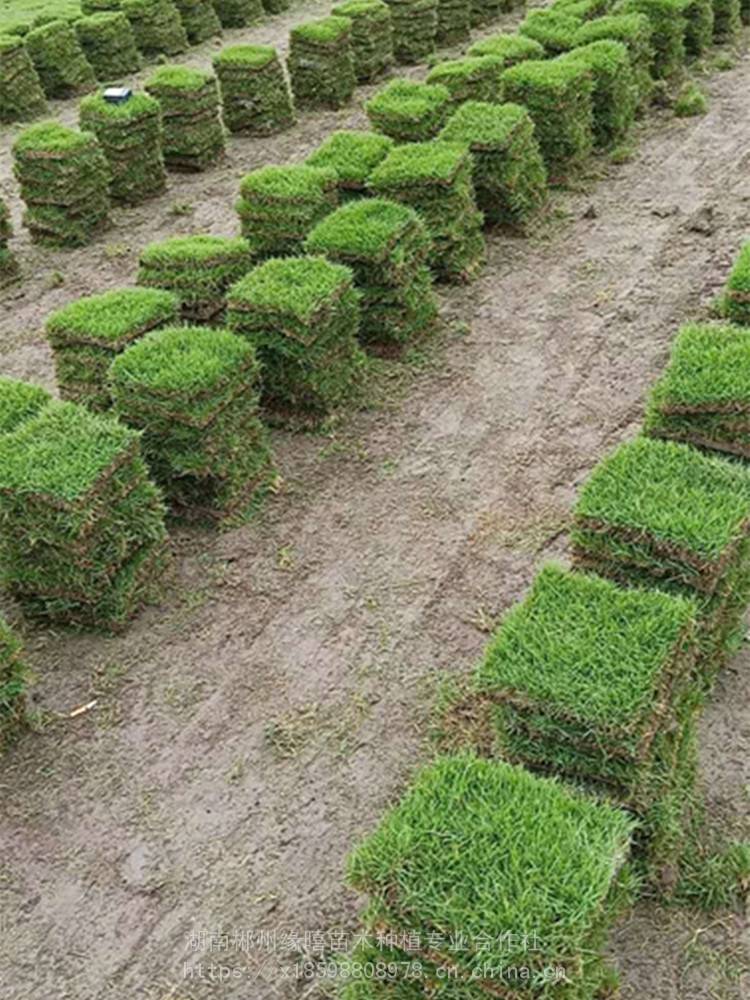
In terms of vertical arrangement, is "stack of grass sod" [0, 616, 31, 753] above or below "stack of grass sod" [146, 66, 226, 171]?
below

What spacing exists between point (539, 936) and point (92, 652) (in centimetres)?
365

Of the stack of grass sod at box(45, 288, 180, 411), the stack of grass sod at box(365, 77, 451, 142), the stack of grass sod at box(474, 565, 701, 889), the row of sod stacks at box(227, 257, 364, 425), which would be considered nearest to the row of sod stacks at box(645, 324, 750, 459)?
the stack of grass sod at box(474, 565, 701, 889)

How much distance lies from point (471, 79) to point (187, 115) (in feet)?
11.1

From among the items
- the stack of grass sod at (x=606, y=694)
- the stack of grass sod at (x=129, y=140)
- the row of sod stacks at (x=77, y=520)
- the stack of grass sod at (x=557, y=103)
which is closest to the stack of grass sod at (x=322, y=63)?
the stack of grass sod at (x=129, y=140)

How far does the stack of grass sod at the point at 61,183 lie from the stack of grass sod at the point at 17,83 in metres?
4.40

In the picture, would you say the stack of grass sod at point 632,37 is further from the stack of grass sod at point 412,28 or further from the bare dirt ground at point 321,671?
the bare dirt ground at point 321,671

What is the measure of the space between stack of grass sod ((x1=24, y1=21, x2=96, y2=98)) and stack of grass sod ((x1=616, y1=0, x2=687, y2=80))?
793 cm

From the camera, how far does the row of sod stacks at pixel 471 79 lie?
39.9ft

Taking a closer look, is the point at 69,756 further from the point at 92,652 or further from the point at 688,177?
the point at 688,177

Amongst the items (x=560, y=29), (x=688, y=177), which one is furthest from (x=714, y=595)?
(x=560, y=29)

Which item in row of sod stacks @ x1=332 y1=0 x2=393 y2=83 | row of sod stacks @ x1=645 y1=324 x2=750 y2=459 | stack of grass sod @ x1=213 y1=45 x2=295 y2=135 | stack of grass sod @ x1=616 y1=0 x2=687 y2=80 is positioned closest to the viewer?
row of sod stacks @ x1=645 y1=324 x2=750 y2=459

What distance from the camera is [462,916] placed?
3654 millimetres

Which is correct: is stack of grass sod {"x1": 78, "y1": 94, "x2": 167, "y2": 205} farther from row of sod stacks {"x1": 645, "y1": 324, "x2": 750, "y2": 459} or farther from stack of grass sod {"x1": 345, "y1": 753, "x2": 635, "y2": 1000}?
stack of grass sod {"x1": 345, "y1": 753, "x2": 635, "y2": 1000}

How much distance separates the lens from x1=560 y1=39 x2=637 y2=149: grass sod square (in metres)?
12.1
